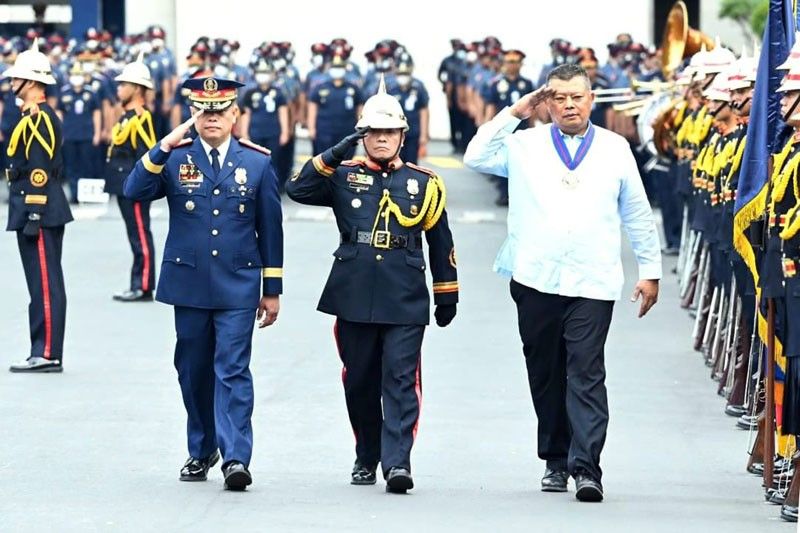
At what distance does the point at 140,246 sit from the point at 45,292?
4.23 meters

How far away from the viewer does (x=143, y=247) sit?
18.1 meters

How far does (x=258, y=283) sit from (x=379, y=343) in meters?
0.61

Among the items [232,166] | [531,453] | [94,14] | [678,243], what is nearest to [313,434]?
[531,453]

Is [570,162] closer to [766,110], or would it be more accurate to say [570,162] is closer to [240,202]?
[766,110]

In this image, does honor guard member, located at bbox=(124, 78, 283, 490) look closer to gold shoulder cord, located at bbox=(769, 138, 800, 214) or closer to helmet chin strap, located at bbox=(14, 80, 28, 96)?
gold shoulder cord, located at bbox=(769, 138, 800, 214)

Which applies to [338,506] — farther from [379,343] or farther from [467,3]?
[467,3]

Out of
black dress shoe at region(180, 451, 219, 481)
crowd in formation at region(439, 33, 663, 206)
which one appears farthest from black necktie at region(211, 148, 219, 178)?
crowd in formation at region(439, 33, 663, 206)

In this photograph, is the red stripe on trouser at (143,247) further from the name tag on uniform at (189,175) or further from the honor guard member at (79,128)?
the honor guard member at (79,128)

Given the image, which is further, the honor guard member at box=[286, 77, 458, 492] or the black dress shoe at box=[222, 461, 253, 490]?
the honor guard member at box=[286, 77, 458, 492]

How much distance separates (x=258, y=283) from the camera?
32.3 ft

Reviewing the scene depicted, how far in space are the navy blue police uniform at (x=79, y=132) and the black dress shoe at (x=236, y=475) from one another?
714 inches

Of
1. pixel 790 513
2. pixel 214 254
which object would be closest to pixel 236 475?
pixel 214 254

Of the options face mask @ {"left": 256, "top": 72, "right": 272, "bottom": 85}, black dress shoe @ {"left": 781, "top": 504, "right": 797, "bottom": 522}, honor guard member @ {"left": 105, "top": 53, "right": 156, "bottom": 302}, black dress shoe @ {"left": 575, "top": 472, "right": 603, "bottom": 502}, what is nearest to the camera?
black dress shoe @ {"left": 781, "top": 504, "right": 797, "bottom": 522}

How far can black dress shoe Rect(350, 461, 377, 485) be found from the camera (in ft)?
32.5
